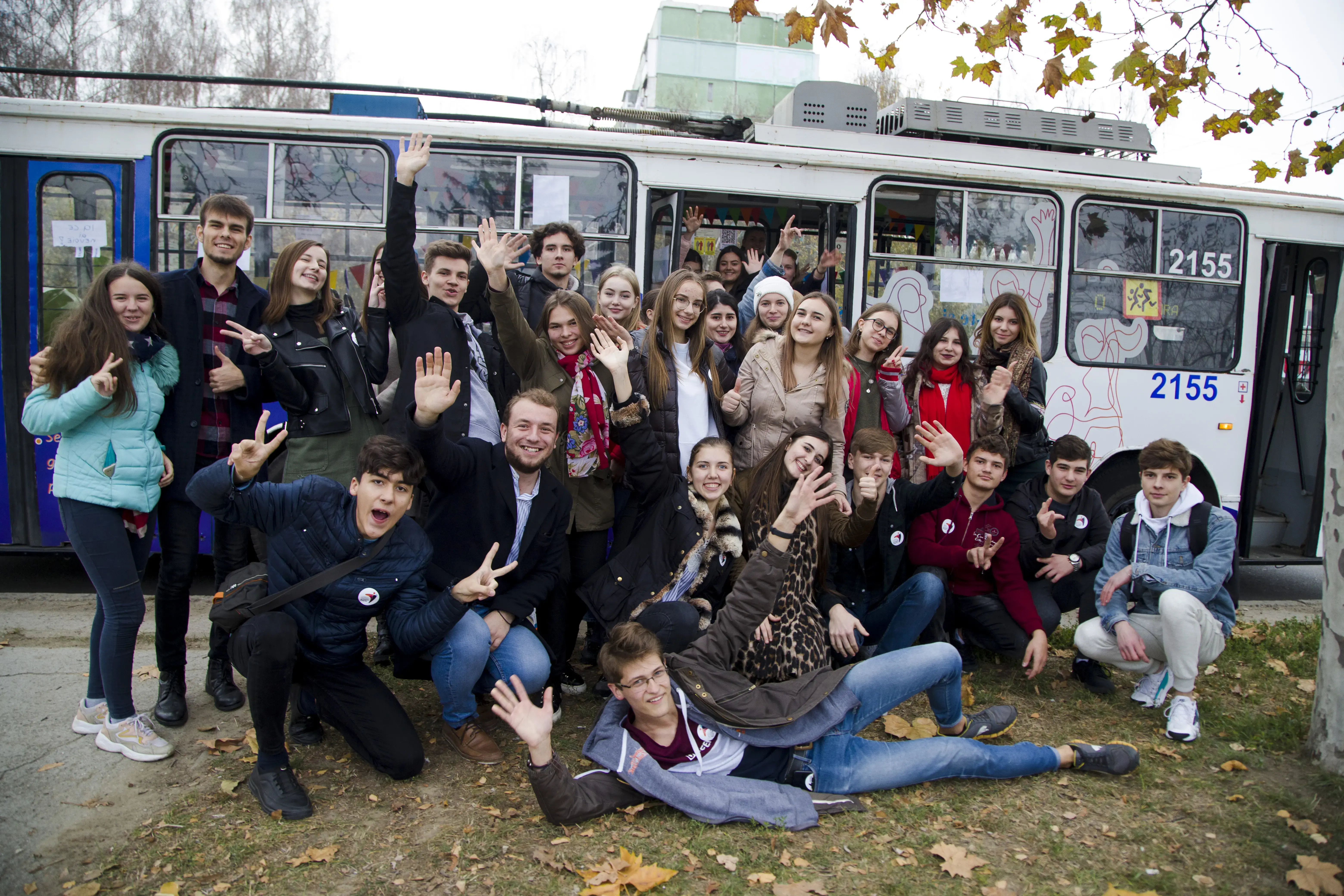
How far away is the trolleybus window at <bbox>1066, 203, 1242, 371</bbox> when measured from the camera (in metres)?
6.28

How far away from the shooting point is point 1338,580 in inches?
140

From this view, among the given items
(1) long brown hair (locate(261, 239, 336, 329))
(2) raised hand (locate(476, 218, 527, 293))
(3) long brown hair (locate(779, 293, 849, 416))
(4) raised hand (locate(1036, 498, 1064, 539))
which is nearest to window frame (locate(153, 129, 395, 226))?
(1) long brown hair (locate(261, 239, 336, 329))

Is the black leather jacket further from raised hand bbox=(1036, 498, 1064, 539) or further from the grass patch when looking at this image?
raised hand bbox=(1036, 498, 1064, 539)

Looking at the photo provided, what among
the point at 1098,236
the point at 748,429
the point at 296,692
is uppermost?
the point at 1098,236

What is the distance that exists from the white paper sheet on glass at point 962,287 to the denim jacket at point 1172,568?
201 centimetres

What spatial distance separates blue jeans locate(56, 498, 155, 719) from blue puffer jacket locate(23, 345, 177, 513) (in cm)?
7

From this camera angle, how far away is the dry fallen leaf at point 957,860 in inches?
115

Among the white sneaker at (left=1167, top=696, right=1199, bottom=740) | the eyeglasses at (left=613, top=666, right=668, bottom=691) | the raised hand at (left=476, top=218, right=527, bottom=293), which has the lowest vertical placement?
the white sneaker at (left=1167, top=696, right=1199, bottom=740)

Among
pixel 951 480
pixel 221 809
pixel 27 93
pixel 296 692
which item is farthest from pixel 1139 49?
pixel 27 93

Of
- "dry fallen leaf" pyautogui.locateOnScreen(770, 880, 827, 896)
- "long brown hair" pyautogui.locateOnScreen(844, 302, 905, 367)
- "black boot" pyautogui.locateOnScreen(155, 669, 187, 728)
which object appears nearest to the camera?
"dry fallen leaf" pyautogui.locateOnScreen(770, 880, 827, 896)

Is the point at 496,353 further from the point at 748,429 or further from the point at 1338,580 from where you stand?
the point at 1338,580

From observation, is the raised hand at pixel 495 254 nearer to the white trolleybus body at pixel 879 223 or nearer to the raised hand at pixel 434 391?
the raised hand at pixel 434 391

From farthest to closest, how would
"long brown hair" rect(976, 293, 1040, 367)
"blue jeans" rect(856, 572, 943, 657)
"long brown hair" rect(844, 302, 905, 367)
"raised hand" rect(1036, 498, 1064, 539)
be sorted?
"long brown hair" rect(976, 293, 1040, 367)
"long brown hair" rect(844, 302, 905, 367)
"raised hand" rect(1036, 498, 1064, 539)
"blue jeans" rect(856, 572, 943, 657)

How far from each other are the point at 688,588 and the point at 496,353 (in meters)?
1.57
